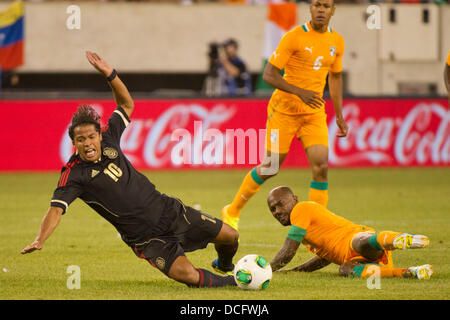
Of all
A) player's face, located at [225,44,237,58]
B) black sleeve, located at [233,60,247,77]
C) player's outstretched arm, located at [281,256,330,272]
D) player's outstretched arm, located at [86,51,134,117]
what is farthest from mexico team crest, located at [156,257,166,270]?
black sleeve, located at [233,60,247,77]

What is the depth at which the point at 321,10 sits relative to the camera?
348 inches

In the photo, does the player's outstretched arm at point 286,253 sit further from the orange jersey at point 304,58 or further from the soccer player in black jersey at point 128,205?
the orange jersey at point 304,58

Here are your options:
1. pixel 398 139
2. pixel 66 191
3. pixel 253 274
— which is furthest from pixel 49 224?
pixel 398 139

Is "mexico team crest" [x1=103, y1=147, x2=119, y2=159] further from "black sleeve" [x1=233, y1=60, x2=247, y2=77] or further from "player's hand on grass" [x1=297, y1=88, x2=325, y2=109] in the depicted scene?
"black sleeve" [x1=233, y1=60, x2=247, y2=77]

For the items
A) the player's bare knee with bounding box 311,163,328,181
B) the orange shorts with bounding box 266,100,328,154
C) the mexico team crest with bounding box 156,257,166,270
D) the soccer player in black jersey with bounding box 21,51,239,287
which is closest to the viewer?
the soccer player in black jersey with bounding box 21,51,239,287

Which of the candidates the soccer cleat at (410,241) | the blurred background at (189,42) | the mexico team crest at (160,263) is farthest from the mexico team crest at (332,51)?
the blurred background at (189,42)

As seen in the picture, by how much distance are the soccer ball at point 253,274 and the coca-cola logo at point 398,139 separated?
41.5 feet

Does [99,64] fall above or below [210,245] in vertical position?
above

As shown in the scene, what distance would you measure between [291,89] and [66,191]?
3.18 meters

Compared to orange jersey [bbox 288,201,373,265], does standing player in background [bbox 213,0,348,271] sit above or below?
above

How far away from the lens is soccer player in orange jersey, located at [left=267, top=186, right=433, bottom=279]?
702cm

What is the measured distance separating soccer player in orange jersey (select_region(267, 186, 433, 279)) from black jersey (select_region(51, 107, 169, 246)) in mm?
1122

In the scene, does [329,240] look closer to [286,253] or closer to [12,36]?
[286,253]

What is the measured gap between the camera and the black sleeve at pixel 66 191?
6367 mm
